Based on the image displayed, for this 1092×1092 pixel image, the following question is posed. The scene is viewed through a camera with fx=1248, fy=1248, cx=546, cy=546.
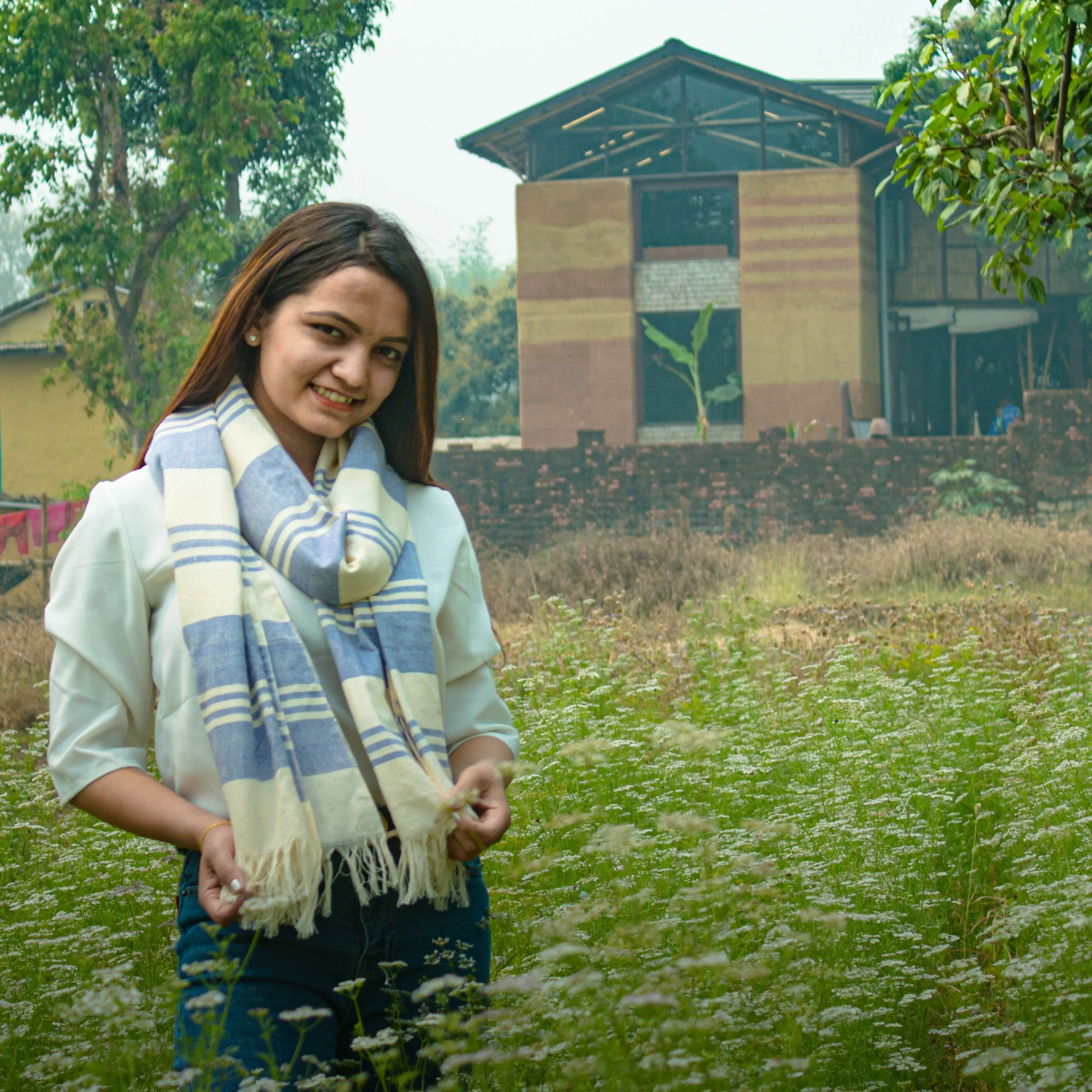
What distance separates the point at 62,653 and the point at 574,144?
2228cm

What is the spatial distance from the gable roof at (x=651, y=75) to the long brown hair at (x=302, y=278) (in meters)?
20.4

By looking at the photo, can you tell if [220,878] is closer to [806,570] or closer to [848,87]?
[806,570]

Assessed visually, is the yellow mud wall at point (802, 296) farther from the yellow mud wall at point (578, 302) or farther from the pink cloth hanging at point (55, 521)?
the pink cloth hanging at point (55, 521)

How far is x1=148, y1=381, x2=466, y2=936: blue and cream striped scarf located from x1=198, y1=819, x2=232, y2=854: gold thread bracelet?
0.08 feet

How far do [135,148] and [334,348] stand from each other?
1474cm

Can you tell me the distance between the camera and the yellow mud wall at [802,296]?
2141 centimetres

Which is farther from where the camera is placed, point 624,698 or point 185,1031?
point 624,698

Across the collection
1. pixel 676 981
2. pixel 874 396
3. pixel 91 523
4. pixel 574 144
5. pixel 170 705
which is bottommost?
pixel 676 981

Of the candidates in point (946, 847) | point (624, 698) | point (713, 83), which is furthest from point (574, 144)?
point (946, 847)

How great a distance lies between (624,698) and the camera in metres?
5.76

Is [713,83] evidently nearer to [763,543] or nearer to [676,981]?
[763,543]

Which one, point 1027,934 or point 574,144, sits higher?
point 574,144

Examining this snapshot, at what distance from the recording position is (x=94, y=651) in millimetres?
1854

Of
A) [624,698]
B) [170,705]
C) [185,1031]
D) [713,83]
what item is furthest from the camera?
[713,83]
